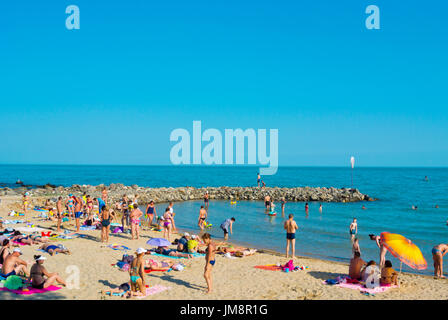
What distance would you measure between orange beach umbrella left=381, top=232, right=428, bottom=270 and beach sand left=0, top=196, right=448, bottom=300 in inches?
31.3

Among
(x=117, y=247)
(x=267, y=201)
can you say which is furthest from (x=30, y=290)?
(x=267, y=201)

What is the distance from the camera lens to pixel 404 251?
10.7m

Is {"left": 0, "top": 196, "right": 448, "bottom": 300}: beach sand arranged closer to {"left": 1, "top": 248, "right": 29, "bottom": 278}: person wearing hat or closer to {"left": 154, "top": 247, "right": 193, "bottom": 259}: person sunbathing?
{"left": 154, "top": 247, "right": 193, "bottom": 259}: person sunbathing

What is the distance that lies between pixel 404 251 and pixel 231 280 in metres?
5.51

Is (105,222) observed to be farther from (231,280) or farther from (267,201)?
(267,201)

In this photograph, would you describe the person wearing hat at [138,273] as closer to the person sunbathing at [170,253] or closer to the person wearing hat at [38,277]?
the person wearing hat at [38,277]

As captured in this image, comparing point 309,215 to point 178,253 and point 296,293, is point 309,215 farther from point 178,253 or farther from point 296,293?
point 296,293

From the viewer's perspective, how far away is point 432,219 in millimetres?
29391

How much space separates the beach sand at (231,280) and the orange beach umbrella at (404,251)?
79cm

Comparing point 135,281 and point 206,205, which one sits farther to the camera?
point 206,205

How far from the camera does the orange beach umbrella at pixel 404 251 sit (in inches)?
417

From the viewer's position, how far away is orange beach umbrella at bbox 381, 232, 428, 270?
34.8 ft
